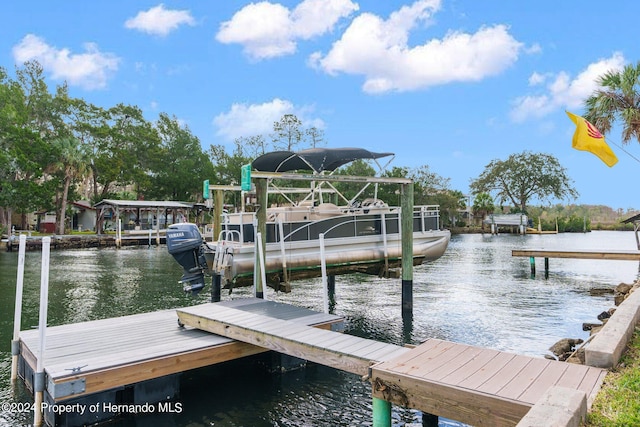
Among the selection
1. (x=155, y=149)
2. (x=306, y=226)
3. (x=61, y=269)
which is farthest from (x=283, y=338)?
(x=155, y=149)

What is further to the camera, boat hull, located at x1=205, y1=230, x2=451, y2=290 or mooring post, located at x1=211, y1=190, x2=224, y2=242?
mooring post, located at x1=211, y1=190, x2=224, y2=242

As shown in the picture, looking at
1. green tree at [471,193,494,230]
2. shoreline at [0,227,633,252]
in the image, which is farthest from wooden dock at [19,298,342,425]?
green tree at [471,193,494,230]

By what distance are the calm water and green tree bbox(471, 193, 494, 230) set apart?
5297cm

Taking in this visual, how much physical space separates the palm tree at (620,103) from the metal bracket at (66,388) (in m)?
18.9

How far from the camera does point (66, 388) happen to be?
18.0 feet

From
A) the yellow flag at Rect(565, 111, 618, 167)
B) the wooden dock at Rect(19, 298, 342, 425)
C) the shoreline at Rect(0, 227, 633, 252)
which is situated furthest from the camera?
the shoreline at Rect(0, 227, 633, 252)

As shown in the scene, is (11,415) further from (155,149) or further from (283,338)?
(155,149)

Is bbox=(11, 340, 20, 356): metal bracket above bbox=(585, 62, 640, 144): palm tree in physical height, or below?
below

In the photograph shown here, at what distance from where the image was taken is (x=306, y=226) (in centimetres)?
1165

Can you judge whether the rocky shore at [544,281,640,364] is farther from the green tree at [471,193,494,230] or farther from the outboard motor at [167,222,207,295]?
Answer: the green tree at [471,193,494,230]

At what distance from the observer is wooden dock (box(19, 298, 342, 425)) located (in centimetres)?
570

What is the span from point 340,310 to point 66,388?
8703mm

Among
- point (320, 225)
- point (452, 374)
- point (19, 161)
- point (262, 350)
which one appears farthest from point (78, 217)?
point (452, 374)

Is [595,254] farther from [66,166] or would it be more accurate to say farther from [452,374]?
[66,166]
